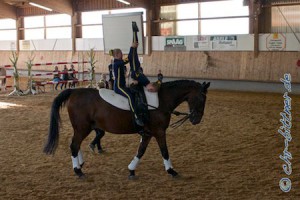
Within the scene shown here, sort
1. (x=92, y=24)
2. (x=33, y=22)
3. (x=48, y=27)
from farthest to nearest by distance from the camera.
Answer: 1. (x=33, y=22)
2. (x=48, y=27)
3. (x=92, y=24)

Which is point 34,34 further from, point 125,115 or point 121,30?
point 125,115

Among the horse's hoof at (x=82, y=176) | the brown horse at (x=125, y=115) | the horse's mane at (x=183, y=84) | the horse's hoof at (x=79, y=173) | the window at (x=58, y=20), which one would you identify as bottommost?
the horse's hoof at (x=82, y=176)

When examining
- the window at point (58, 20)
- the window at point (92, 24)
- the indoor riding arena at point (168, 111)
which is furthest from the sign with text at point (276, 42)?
the window at point (58, 20)

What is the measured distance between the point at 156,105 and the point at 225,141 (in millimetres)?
2764

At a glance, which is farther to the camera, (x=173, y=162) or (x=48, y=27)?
(x=48, y=27)

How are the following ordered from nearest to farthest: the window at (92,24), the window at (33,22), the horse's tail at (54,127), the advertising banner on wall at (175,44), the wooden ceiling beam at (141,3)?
the horse's tail at (54,127)
the advertising banner on wall at (175,44)
the wooden ceiling beam at (141,3)
the window at (92,24)
the window at (33,22)

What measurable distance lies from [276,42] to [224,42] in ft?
8.32

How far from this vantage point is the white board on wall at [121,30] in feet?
67.1

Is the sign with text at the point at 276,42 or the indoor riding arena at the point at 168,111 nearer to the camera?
the indoor riding arena at the point at 168,111

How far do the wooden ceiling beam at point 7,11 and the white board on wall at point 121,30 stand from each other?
9231 mm

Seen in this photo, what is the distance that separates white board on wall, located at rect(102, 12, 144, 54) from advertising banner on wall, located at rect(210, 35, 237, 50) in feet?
12.8

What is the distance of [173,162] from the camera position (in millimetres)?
6438

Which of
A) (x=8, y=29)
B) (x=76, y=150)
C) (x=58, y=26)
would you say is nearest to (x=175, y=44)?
(x=58, y=26)

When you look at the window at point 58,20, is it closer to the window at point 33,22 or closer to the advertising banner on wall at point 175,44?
the window at point 33,22
